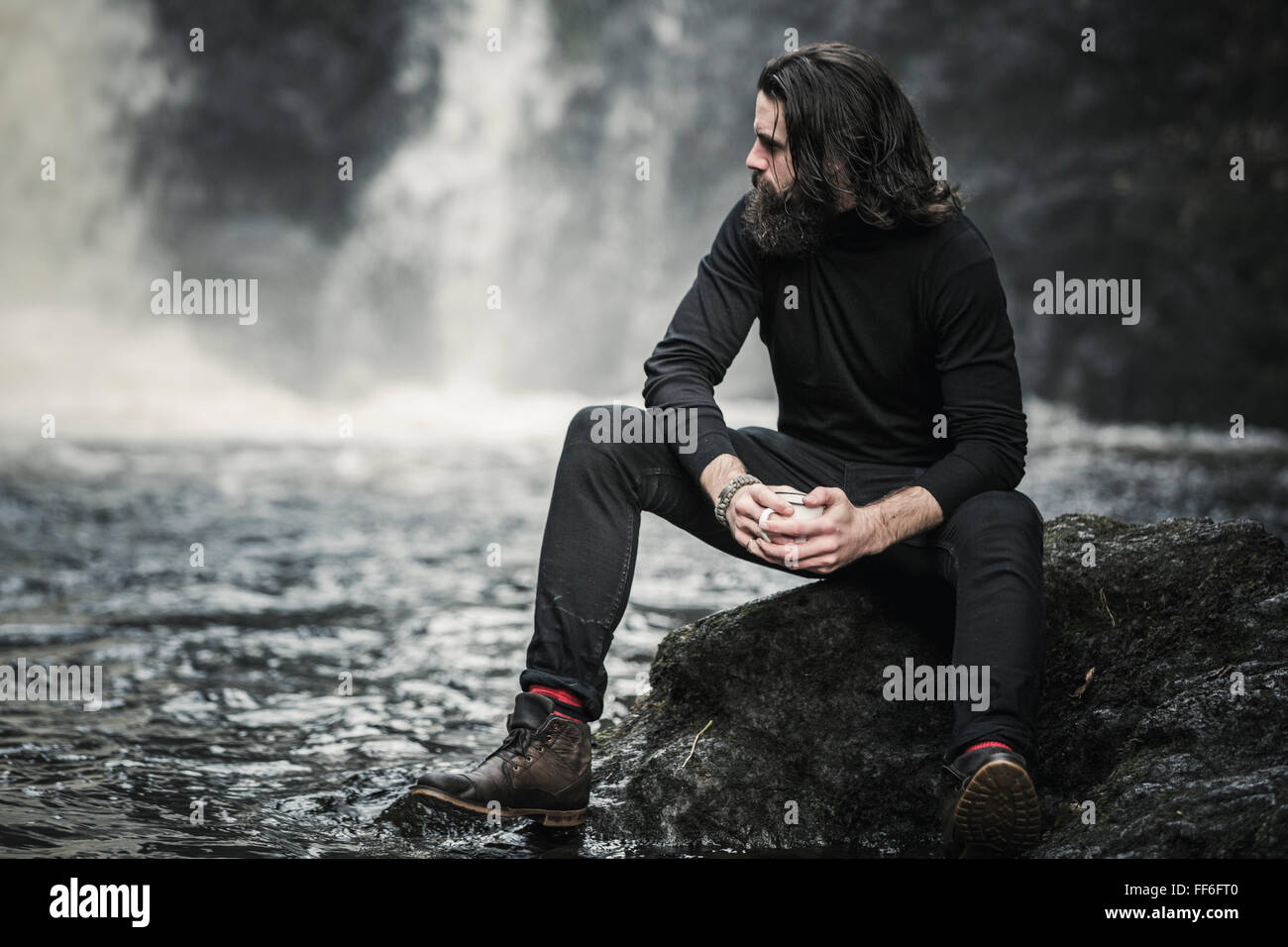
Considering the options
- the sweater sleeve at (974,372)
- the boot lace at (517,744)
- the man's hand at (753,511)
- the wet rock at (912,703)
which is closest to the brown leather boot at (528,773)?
the boot lace at (517,744)

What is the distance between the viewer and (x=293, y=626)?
221 inches

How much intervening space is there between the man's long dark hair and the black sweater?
88 millimetres

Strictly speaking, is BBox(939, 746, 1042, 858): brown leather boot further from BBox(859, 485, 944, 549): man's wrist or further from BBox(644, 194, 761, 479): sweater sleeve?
BBox(644, 194, 761, 479): sweater sleeve

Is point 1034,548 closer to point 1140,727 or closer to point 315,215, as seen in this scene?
point 1140,727

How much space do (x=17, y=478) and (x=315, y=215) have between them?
13.2 meters

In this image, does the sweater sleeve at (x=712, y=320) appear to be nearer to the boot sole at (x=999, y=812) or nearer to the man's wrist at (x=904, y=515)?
the man's wrist at (x=904, y=515)

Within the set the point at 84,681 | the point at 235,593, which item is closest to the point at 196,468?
the point at 235,593

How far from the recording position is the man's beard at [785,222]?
307 cm

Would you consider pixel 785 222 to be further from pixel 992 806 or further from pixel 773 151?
pixel 992 806

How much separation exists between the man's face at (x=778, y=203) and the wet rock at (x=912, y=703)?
901 millimetres

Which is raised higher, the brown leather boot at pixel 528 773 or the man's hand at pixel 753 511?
the man's hand at pixel 753 511

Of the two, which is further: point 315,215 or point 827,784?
point 315,215
